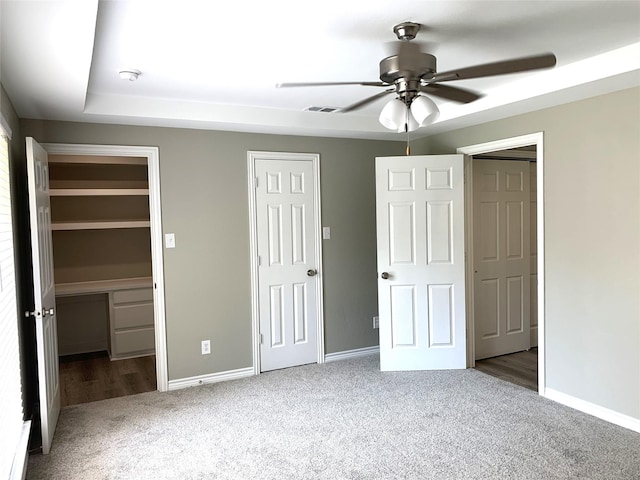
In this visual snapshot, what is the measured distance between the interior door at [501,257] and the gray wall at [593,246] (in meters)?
0.97

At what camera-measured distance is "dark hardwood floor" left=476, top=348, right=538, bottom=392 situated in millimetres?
4043

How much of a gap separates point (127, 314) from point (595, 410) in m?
4.20

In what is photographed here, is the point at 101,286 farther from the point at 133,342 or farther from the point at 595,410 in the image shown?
the point at 595,410

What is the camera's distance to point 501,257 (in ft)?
15.4

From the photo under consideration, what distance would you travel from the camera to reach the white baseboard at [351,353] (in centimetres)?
464

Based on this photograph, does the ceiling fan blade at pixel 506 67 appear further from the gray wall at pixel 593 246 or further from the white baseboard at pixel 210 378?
the white baseboard at pixel 210 378

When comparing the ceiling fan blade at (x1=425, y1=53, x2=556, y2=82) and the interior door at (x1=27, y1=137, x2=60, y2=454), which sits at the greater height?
the ceiling fan blade at (x1=425, y1=53, x2=556, y2=82)

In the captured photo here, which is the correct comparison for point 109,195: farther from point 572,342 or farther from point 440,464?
point 572,342

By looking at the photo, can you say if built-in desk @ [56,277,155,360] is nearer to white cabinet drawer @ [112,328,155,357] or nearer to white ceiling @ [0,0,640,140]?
white cabinet drawer @ [112,328,155,357]

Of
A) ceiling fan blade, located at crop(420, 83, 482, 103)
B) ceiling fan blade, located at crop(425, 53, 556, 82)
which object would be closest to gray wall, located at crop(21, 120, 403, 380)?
ceiling fan blade, located at crop(420, 83, 482, 103)

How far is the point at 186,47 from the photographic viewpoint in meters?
2.51

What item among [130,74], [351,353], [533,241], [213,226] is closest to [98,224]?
[213,226]

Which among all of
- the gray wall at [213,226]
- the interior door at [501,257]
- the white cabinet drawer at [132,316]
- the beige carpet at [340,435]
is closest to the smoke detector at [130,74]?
the gray wall at [213,226]

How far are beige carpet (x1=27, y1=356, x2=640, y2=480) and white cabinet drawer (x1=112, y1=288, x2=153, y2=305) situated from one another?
1.35 meters
